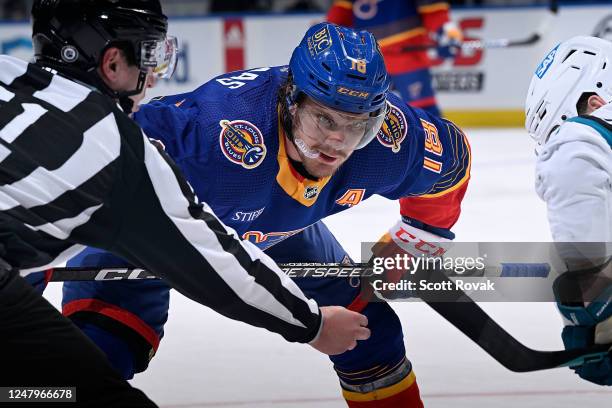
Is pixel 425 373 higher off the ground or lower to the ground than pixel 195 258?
lower

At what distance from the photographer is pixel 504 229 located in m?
4.61

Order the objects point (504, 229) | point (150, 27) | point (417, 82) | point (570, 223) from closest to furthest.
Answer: point (570, 223)
point (150, 27)
point (504, 229)
point (417, 82)

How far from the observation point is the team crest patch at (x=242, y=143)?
86.7 inches

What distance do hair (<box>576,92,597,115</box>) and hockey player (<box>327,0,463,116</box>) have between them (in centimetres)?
473

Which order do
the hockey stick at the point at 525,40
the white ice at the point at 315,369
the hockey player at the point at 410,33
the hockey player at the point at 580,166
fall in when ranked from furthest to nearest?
the hockey stick at the point at 525,40 < the hockey player at the point at 410,33 < the white ice at the point at 315,369 < the hockey player at the point at 580,166

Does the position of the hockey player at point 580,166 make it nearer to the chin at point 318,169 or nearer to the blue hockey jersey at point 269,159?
the blue hockey jersey at point 269,159

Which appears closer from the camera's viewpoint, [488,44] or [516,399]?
[516,399]

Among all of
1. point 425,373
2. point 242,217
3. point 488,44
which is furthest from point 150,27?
point 488,44

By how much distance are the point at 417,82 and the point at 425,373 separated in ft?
14.3

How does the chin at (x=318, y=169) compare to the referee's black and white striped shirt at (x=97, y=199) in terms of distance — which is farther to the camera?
the chin at (x=318, y=169)

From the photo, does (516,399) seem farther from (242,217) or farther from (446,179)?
(242,217)

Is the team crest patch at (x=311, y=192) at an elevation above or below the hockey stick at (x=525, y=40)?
above

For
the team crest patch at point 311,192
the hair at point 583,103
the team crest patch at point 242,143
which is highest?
the hair at point 583,103

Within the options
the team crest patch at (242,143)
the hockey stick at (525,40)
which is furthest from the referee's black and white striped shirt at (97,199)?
the hockey stick at (525,40)
